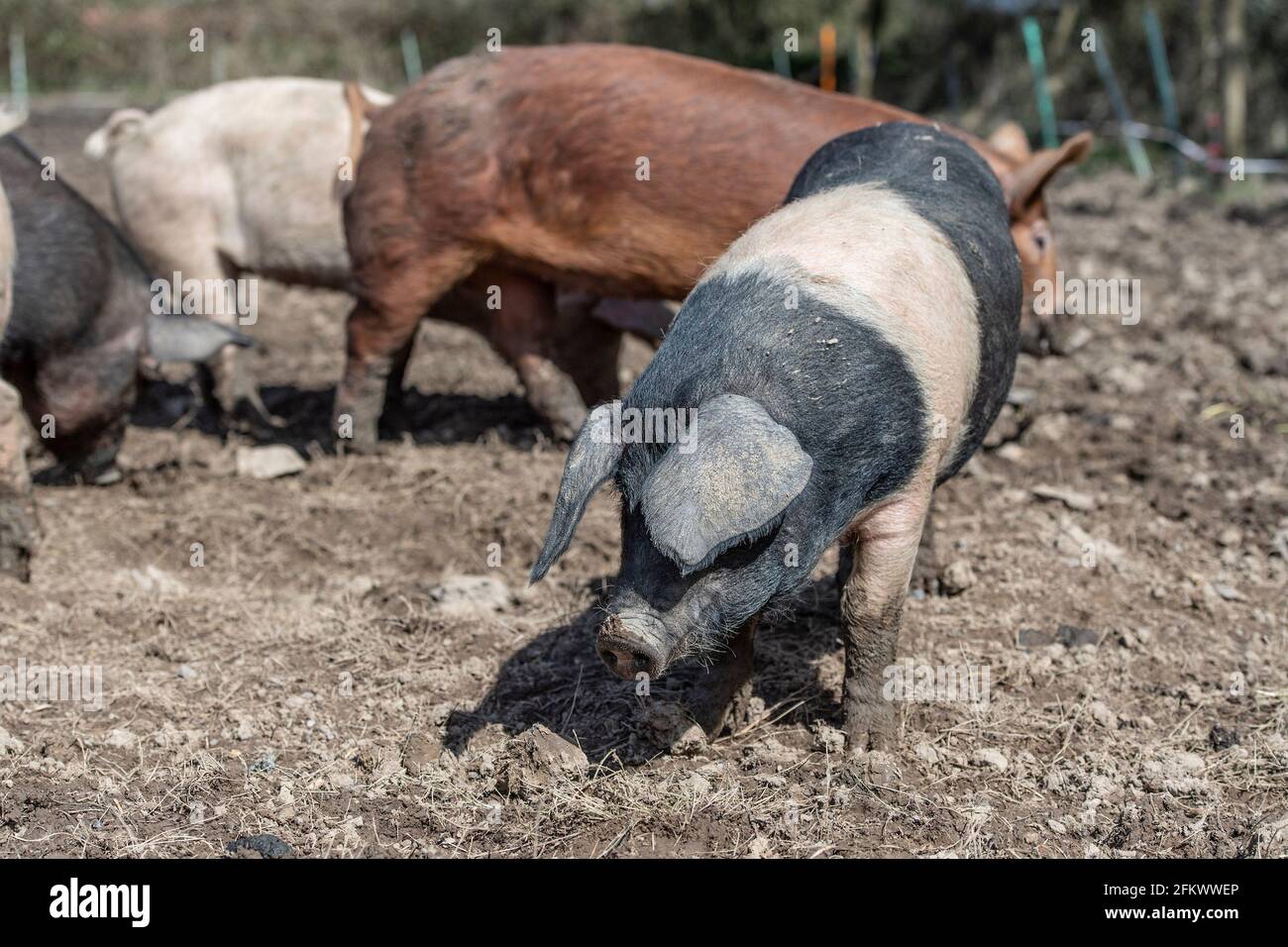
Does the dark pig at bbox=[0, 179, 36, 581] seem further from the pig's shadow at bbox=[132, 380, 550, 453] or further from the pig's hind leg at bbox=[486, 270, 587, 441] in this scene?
the pig's hind leg at bbox=[486, 270, 587, 441]

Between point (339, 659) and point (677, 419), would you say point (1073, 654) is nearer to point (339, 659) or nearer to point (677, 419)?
point (677, 419)

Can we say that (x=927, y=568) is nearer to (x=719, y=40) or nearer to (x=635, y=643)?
(x=635, y=643)

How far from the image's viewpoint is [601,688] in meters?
3.78

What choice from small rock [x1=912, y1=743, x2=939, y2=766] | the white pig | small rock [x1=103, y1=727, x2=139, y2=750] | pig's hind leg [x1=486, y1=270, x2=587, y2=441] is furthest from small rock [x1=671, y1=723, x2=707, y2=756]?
the white pig

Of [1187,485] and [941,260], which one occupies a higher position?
[941,260]

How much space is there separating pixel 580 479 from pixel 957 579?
183 cm

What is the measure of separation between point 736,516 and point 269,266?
4658 millimetres

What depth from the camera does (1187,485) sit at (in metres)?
5.25
